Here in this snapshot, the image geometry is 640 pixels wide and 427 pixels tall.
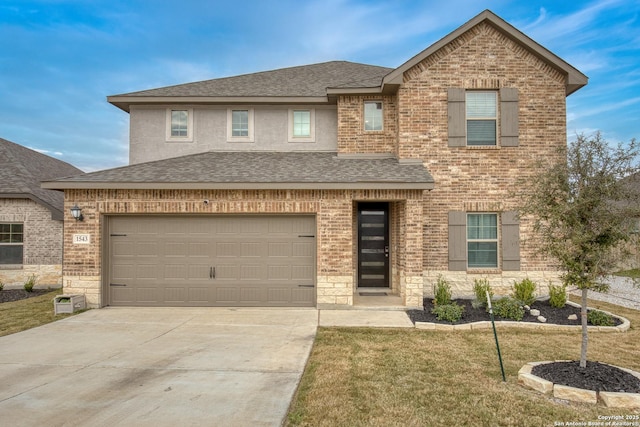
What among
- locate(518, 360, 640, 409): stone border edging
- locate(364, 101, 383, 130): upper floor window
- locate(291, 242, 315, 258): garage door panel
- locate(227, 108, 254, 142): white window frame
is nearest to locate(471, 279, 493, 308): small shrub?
locate(291, 242, 315, 258): garage door panel

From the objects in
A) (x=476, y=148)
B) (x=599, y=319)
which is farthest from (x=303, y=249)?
(x=599, y=319)

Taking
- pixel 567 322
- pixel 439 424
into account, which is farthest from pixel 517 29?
pixel 439 424

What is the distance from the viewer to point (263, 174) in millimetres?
9734

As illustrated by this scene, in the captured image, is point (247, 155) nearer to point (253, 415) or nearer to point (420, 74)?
point (420, 74)

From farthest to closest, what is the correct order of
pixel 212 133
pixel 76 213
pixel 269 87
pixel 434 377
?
pixel 269 87 < pixel 212 133 < pixel 76 213 < pixel 434 377

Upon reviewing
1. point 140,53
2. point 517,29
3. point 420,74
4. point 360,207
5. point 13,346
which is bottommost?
point 13,346

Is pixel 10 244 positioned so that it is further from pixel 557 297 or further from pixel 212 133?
pixel 557 297

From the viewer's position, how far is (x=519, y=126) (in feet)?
33.9

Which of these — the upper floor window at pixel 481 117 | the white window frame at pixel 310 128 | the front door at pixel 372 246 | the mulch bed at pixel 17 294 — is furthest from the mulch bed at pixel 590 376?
the mulch bed at pixel 17 294

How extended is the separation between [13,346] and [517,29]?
1343cm

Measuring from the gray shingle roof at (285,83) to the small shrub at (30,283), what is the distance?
681 centimetres

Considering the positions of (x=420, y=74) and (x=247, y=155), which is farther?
(x=247, y=155)

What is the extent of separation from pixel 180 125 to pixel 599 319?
40.7 feet

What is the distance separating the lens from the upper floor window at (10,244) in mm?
12734
